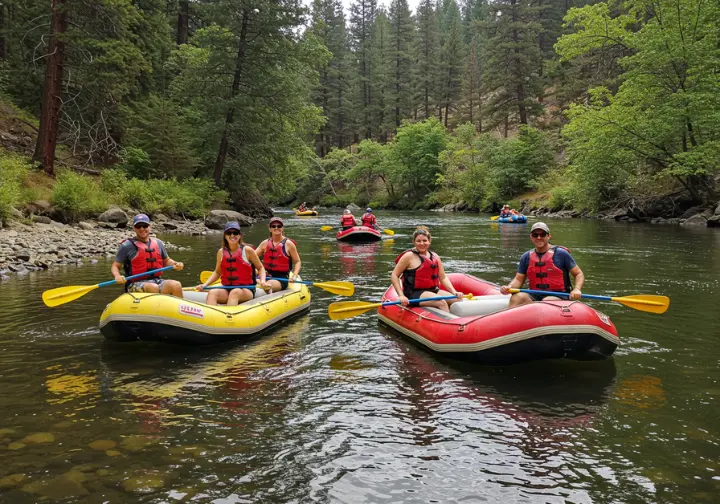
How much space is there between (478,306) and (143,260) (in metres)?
4.49

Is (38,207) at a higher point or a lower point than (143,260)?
higher

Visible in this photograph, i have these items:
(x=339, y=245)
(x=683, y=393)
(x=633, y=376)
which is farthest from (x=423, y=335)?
(x=339, y=245)

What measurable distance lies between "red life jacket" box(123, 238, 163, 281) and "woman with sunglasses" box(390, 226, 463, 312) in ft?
10.7

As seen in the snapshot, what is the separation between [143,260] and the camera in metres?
7.05

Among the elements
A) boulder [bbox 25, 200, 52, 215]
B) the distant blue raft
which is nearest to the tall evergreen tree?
the distant blue raft

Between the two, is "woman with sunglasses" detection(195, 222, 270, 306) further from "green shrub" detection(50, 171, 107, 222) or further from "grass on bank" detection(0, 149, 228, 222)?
"green shrub" detection(50, 171, 107, 222)

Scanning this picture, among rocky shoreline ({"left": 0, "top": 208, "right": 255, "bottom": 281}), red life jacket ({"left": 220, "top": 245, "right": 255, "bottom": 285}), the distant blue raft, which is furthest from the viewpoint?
the distant blue raft

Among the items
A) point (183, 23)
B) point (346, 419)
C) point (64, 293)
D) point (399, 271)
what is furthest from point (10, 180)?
point (183, 23)

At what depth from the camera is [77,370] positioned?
208 inches

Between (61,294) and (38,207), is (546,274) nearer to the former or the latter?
(61,294)

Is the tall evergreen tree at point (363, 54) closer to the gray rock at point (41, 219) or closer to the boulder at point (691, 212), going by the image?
the boulder at point (691, 212)

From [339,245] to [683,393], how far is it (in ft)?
44.9

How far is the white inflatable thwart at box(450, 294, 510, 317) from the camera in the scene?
21.7 feet

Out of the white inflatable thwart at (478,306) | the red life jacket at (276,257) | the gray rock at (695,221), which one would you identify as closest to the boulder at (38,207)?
the red life jacket at (276,257)
